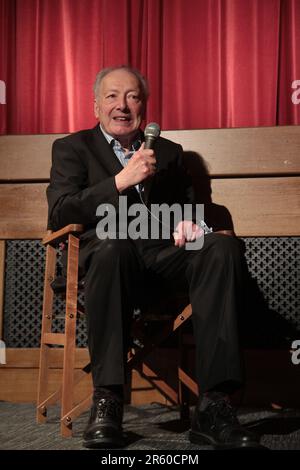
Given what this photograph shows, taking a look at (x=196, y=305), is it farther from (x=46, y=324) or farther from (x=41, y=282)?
(x=41, y=282)

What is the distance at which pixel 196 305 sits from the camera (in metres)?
1.56

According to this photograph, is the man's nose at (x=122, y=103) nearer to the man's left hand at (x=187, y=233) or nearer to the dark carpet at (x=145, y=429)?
the man's left hand at (x=187, y=233)

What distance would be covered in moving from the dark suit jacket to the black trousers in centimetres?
16

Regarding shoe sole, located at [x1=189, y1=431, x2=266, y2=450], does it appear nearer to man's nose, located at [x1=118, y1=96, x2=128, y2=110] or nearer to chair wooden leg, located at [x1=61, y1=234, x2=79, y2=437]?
chair wooden leg, located at [x1=61, y1=234, x2=79, y2=437]

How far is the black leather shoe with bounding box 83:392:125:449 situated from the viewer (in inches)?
55.9

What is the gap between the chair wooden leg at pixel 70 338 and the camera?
162 cm

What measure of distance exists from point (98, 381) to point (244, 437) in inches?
14.6

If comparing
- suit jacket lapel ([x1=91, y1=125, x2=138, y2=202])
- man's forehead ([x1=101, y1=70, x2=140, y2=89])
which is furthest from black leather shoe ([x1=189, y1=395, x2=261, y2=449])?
man's forehead ([x1=101, y1=70, x2=140, y2=89])

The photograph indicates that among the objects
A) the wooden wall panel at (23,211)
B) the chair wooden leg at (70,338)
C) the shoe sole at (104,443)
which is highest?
the wooden wall panel at (23,211)

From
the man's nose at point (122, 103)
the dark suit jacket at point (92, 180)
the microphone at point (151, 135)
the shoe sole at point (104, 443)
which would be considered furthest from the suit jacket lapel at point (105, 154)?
the shoe sole at point (104, 443)

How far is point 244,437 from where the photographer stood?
1359 millimetres

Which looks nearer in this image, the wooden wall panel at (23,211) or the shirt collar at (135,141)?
the shirt collar at (135,141)

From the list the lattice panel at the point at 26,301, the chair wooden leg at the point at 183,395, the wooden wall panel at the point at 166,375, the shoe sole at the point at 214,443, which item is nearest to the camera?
the shoe sole at the point at 214,443

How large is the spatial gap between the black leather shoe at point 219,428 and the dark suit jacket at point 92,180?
0.60m
